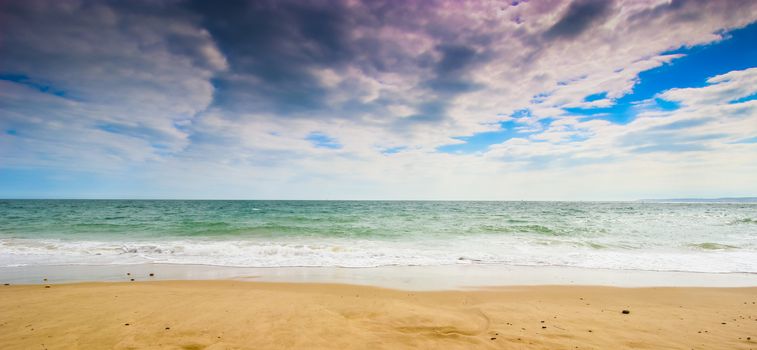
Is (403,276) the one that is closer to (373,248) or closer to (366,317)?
(366,317)

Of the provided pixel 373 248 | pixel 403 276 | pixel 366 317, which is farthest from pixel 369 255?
pixel 366 317

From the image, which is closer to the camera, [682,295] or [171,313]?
[171,313]

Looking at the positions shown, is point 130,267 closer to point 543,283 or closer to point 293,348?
point 293,348

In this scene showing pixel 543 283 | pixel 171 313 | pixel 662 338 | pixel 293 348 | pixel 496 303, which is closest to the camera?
pixel 293 348

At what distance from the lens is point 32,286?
7602 millimetres

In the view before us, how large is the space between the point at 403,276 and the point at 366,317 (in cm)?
371

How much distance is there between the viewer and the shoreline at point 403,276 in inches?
328

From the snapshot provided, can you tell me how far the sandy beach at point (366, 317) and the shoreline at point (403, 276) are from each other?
699 mm

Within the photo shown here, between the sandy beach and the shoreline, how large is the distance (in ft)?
2.29

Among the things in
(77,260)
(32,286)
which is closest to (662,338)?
(32,286)

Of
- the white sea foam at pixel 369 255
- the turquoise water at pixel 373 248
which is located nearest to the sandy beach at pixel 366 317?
the white sea foam at pixel 369 255

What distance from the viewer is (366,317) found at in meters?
5.56

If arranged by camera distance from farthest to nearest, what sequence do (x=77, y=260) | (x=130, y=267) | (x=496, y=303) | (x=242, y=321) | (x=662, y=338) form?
(x=77, y=260)
(x=130, y=267)
(x=496, y=303)
(x=242, y=321)
(x=662, y=338)

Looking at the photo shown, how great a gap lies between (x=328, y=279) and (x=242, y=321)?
362cm
